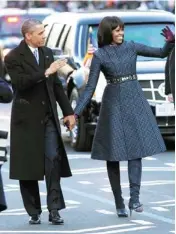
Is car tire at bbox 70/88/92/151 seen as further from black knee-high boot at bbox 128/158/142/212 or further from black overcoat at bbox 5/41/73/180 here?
black overcoat at bbox 5/41/73/180

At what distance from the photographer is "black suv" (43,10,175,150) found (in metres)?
15.8

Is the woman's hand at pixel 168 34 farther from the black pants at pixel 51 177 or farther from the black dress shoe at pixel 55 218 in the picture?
the black dress shoe at pixel 55 218

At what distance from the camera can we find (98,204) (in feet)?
37.7

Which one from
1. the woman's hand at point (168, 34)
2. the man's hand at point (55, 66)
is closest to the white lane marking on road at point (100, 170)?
the woman's hand at point (168, 34)

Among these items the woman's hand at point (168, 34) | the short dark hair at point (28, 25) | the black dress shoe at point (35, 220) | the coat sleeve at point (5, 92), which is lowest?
the black dress shoe at point (35, 220)

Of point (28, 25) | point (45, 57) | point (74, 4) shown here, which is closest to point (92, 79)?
point (45, 57)

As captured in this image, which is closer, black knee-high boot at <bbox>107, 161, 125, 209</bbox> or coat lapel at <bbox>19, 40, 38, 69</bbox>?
coat lapel at <bbox>19, 40, 38, 69</bbox>

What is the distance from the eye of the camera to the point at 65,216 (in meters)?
10.8

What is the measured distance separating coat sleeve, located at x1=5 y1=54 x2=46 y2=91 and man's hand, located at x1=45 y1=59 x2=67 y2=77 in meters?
0.06

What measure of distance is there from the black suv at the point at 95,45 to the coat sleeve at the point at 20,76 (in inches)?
211

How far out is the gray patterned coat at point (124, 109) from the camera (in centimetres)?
1061

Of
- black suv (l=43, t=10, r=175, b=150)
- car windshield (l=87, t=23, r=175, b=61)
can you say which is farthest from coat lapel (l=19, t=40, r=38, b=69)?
car windshield (l=87, t=23, r=175, b=61)

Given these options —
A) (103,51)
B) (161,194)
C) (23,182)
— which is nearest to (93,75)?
(103,51)

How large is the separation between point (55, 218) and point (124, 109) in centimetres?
119
